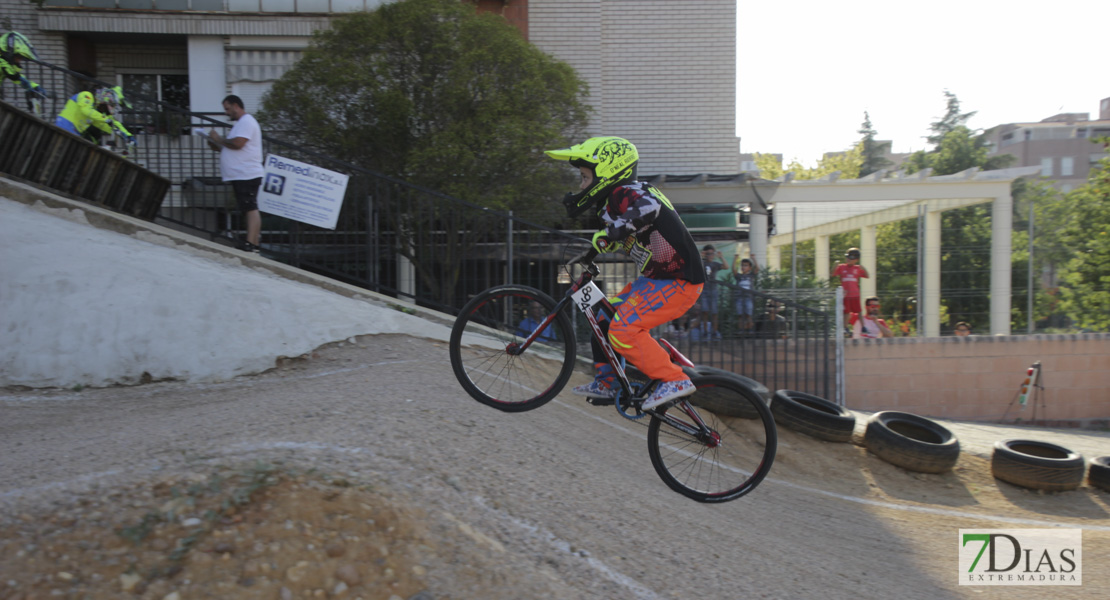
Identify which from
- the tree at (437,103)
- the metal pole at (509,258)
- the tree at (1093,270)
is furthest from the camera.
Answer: the tree at (1093,270)

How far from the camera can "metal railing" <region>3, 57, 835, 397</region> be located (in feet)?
30.4

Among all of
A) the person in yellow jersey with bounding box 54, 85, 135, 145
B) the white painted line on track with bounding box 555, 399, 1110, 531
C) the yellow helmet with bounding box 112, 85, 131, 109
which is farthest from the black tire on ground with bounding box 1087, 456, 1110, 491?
the yellow helmet with bounding box 112, 85, 131, 109

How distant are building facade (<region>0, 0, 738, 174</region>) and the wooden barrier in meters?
6.71

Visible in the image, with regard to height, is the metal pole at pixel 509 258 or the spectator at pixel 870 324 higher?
the metal pole at pixel 509 258

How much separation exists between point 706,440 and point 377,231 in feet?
18.0

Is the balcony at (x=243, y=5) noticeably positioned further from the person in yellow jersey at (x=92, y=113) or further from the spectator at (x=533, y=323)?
the spectator at (x=533, y=323)

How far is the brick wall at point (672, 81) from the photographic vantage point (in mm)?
16984

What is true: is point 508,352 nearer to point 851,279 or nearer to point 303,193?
point 303,193

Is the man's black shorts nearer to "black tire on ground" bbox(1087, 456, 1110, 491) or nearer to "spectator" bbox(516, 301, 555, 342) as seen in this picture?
"spectator" bbox(516, 301, 555, 342)

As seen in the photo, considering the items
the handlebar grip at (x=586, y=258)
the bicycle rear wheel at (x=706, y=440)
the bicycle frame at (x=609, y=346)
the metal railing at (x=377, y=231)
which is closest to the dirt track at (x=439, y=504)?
the bicycle rear wheel at (x=706, y=440)

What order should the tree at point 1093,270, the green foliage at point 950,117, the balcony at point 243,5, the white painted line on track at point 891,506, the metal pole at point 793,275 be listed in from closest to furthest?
the white painted line on track at point 891,506 < the metal pole at point 793,275 < the balcony at point 243,5 < the tree at point 1093,270 < the green foliage at point 950,117

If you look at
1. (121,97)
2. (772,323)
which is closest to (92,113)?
(121,97)

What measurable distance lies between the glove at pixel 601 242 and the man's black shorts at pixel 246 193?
18.4 feet

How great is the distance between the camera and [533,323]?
5.60 metres
